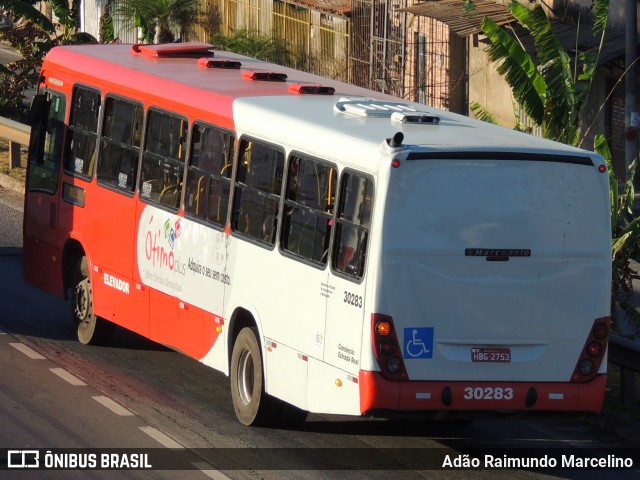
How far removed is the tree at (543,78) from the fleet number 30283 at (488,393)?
4.26 meters

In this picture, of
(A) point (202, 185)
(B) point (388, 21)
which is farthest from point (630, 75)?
(A) point (202, 185)

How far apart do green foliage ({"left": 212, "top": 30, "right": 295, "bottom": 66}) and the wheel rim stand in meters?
21.9

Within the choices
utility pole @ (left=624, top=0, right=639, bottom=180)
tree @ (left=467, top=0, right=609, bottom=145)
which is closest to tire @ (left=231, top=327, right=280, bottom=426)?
tree @ (left=467, top=0, right=609, bottom=145)

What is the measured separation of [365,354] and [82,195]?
17.9ft

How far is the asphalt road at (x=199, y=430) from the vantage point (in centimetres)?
1073

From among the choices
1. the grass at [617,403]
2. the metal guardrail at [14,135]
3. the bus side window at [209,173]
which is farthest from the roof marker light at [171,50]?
the metal guardrail at [14,135]

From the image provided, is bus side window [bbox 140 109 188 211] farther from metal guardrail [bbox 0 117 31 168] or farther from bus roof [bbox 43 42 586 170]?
metal guardrail [bbox 0 117 31 168]

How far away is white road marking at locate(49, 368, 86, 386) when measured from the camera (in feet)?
42.5

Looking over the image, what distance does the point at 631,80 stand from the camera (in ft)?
79.6

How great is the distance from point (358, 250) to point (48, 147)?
605 centimetres

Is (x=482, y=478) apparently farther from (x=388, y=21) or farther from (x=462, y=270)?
(x=388, y=21)

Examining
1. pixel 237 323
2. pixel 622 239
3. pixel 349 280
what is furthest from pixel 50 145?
pixel 622 239

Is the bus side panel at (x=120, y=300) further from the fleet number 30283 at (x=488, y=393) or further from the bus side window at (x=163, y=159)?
the fleet number 30283 at (x=488, y=393)

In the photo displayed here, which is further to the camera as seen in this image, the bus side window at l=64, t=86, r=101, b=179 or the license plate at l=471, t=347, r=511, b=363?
the bus side window at l=64, t=86, r=101, b=179
